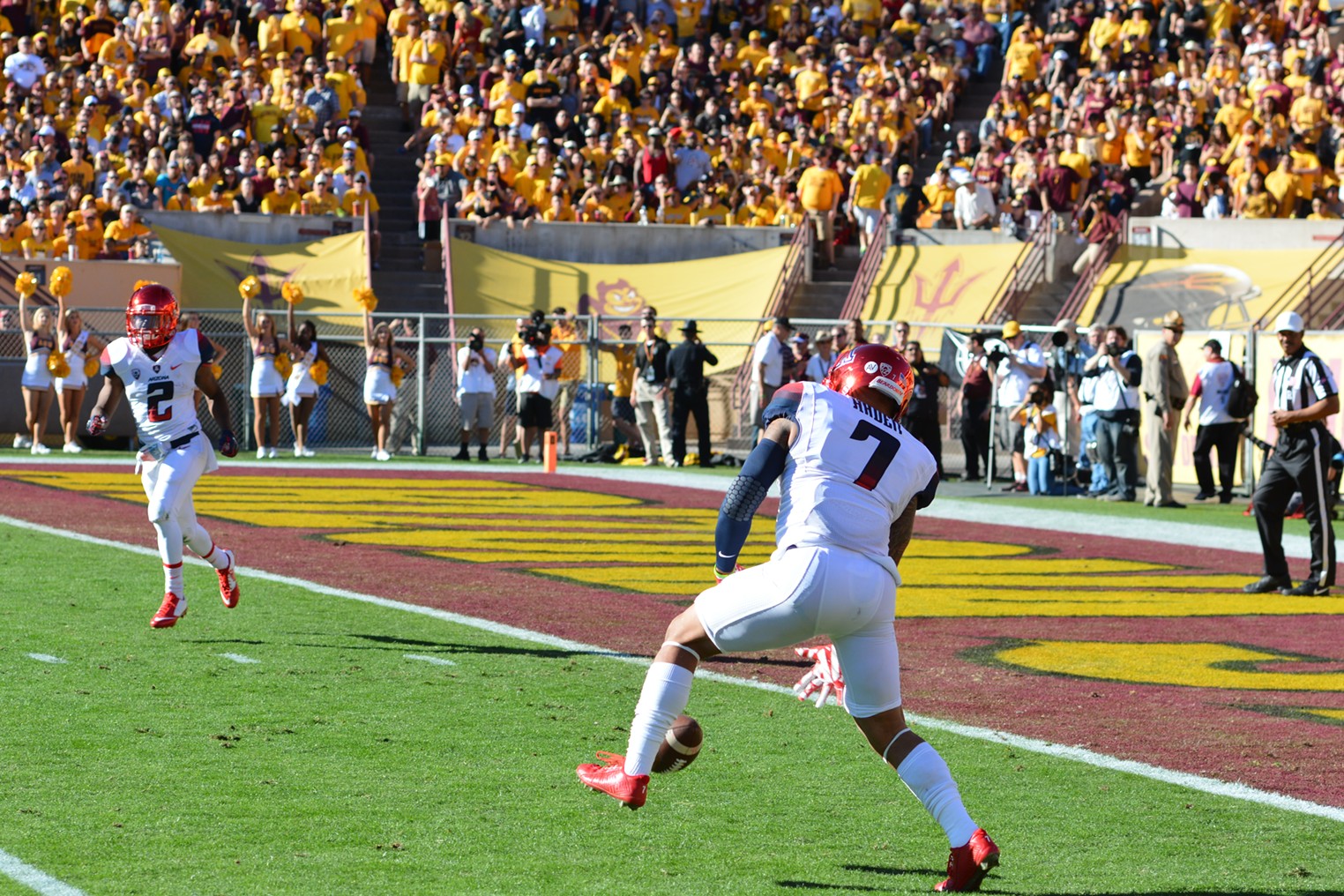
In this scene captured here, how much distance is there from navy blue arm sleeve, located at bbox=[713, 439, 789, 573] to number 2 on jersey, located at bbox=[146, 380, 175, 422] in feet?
16.9

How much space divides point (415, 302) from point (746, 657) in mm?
17135

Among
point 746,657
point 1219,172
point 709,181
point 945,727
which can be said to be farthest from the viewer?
point 709,181

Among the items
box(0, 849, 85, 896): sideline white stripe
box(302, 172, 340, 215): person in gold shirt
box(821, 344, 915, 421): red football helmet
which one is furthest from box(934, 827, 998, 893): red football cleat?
box(302, 172, 340, 215): person in gold shirt

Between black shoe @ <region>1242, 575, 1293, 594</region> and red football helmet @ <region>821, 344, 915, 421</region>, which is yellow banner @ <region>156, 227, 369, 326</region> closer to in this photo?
black shoe @ <region>1242, 575, 1293, 594</region>

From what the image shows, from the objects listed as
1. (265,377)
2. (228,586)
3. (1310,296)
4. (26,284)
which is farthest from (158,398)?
(1310,296)

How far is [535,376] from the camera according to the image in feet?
71.1

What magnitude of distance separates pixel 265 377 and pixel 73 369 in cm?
218

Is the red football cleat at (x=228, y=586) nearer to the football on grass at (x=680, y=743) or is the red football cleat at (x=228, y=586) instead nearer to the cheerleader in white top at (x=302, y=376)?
the football on grass at (x=680, y=743)

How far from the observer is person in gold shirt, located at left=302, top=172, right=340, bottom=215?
993 inches

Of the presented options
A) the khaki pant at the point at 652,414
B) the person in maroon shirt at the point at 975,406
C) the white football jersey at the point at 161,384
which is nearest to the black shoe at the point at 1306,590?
the white football jersey at the point at 161,384

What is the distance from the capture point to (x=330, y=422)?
23.3m

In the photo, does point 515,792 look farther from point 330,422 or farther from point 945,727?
point 330,422

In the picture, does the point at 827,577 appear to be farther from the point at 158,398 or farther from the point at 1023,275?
the point at 1023,275

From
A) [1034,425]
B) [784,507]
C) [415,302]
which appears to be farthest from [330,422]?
[784,507]
